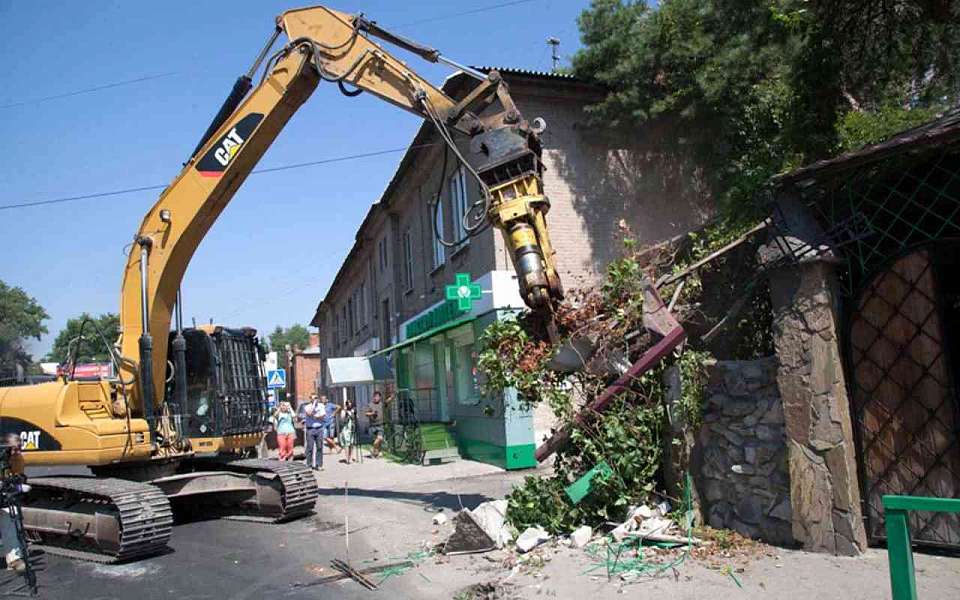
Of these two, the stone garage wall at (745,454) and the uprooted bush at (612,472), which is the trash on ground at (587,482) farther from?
the stone garage wall at (745,454)

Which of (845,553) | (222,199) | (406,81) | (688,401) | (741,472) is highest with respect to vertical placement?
(406,81)

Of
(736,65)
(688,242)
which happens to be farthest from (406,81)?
(736,65)

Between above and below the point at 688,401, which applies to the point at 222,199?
above

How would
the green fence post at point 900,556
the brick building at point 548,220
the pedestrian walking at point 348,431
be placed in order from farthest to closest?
the pedestrian walking at point 348,431
the brick building at point 548,220
the green fence post at point 900,556

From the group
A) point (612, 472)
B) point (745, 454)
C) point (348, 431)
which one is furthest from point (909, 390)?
point (348, 431)

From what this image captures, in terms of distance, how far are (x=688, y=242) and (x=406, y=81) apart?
4064 mm

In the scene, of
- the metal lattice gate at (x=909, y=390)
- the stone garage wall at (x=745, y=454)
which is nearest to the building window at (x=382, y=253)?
the stone garage wall at (x=745, y=454)

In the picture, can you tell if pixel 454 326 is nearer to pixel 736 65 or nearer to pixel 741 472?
pixel 736 65

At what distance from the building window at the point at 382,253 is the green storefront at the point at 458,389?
4133 mm

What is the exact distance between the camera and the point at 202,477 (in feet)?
32.8

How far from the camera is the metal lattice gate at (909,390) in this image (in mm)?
5762

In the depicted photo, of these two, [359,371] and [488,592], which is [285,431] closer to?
[359,371]

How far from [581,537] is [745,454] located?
1.63m

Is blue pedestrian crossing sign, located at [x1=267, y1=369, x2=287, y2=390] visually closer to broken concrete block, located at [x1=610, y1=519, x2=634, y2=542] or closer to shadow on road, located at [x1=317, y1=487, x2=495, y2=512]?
shadow on road, located at [x1=317, y1=487, x2=495, y2=512]
